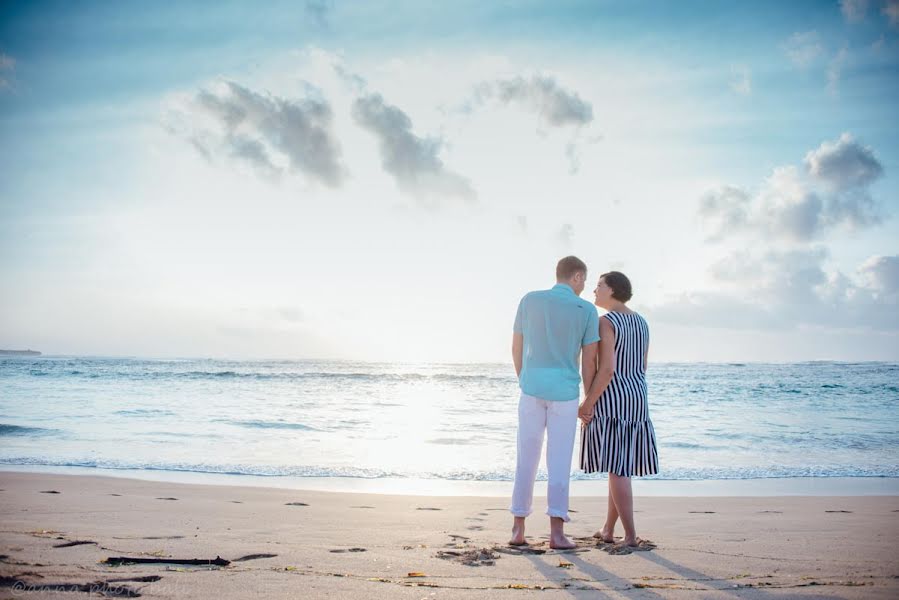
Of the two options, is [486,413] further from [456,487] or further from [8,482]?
[8,482]

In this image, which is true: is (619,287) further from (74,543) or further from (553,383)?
(74,543)

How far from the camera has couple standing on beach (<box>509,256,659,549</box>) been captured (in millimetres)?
4309

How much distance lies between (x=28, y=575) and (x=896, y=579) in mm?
4668

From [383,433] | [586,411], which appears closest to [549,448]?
[586,411]

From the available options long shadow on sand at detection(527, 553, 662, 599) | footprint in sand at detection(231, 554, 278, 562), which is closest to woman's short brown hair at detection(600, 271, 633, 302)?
long shadow on sand at detection(527, 553, 662, 599)

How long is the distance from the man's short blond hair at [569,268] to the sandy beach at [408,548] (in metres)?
1.91

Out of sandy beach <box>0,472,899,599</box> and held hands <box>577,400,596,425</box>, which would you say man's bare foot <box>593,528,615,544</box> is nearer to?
sandy beach <box>0,472,899,599</box>

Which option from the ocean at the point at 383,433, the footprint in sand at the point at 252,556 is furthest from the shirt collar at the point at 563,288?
the ocean at the point at 383,433

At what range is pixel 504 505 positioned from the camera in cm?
655

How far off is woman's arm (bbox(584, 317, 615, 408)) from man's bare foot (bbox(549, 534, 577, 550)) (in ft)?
3.20

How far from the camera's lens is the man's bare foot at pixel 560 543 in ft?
13.9

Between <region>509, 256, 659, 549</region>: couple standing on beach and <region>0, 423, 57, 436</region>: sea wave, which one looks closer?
<region>509, 256, 659, 549</region>: couple standing on beach

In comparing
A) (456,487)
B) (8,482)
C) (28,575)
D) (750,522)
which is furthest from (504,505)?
(8,482)

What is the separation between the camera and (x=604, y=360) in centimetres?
441
